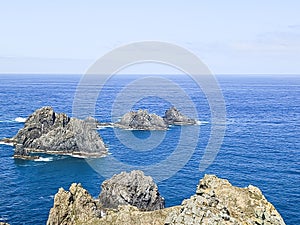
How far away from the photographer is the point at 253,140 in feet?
490

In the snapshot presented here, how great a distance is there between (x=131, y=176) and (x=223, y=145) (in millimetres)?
64845

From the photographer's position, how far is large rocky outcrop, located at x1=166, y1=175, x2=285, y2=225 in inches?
1316

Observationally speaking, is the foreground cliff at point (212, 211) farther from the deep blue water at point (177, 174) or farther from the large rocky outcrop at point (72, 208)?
the deep blue water at point (177, 174)

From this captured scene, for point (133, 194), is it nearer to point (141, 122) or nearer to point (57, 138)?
point (57, 138)

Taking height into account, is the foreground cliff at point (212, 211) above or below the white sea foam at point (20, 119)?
above

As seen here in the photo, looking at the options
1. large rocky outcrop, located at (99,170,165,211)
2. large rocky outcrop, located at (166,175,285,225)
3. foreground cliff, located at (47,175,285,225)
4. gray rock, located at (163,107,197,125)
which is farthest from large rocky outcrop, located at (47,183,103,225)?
gray rock, located at (163,107,197,125)

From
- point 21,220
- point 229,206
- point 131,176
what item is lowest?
point 21,220

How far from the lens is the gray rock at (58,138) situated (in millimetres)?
131250

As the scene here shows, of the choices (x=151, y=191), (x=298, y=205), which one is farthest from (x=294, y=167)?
(x=151, y=191)

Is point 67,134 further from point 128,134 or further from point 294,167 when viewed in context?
point 294,167

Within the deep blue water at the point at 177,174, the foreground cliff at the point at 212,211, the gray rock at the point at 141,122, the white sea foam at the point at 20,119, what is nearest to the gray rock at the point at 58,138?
the deep blue water at the point at 177,174

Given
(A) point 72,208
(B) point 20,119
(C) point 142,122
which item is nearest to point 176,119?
(C) point 142,122

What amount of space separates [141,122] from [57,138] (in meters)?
50.2

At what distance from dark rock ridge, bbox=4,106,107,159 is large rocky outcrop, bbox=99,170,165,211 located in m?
43.9
